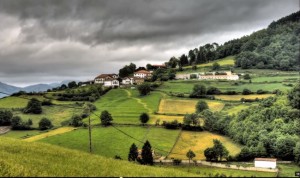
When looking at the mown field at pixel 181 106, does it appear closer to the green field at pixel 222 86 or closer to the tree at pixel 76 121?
the green field at pixel 222 86

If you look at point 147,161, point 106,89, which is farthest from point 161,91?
point 147,161

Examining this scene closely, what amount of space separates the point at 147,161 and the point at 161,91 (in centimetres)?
4921

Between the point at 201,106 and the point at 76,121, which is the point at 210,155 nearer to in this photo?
the point at 201,106

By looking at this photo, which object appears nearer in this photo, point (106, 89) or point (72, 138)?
point (72, 138)

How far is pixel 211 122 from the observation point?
56.1 m

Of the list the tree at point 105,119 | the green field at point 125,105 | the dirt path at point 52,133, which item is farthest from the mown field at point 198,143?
the dirt path at point 52,133

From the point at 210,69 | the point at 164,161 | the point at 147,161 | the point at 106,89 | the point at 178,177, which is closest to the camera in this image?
the point at 178,177

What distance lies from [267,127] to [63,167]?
1329 inches

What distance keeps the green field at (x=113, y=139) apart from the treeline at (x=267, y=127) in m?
8.11

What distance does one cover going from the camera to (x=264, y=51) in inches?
4503

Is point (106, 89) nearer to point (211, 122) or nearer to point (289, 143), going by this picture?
point (211, 122)

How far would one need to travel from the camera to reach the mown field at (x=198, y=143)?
44.2 m

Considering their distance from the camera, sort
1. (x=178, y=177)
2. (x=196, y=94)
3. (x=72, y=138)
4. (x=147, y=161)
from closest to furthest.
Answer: (x=178, y=177)
(x=147, y=161)
(x=72, y=138)
(x=196, y=94)

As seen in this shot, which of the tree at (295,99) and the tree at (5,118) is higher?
the tree at (295,99)
